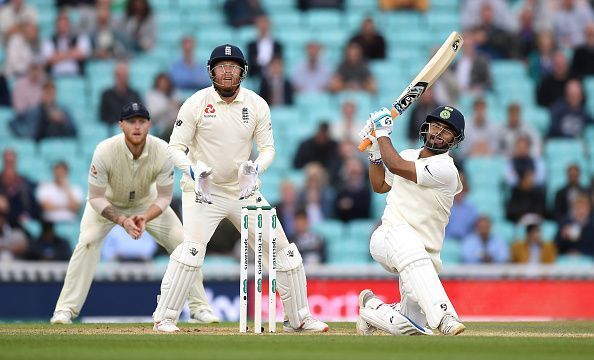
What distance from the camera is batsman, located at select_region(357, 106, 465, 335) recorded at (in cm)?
811

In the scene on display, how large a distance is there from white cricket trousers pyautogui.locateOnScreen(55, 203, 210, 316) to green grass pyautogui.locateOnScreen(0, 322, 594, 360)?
0.84 metres

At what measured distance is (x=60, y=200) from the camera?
44.8ft

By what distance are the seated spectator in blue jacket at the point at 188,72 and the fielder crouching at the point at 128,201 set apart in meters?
4.97

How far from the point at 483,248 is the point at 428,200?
16.4 ft

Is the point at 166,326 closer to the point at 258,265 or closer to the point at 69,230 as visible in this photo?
the point at 258,265

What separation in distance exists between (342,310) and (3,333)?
4.22 m

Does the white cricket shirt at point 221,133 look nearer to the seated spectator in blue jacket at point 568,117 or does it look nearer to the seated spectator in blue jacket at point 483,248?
the seated spectator in blue jacket at point 483,248

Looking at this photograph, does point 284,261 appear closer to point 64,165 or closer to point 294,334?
point 294,334

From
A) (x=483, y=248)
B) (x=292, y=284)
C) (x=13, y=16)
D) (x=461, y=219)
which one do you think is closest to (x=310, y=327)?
(x=292, y=284)

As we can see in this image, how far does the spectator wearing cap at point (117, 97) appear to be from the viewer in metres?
14.5

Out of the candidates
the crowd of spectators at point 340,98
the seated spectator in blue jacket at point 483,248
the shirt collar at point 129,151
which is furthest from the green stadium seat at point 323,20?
the shirt collar at point 129,151

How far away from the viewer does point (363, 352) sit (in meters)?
6.97

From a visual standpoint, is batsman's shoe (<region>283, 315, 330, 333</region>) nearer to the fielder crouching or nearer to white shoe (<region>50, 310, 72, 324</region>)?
the fielder crouching

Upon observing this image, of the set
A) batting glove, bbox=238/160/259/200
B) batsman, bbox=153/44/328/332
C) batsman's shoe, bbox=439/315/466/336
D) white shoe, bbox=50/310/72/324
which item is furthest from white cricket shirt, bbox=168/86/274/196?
white shoe, bbox=50/310/72/324
